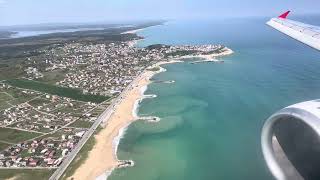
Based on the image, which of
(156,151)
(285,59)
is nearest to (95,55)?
(285,59)

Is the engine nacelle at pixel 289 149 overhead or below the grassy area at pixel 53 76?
overhead

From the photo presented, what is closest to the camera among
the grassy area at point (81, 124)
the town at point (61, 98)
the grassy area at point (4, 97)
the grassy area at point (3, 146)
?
the town at point (61, 98)

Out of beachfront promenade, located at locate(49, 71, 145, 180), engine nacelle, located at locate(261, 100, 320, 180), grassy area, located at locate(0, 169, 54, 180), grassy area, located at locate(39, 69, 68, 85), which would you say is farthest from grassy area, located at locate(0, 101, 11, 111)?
engine nacelle, located at locate(261, 100, 320, 180)

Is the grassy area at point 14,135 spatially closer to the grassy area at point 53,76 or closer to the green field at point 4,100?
the green field at point 4,100

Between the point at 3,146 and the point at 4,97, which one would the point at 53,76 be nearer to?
the point at 4,97

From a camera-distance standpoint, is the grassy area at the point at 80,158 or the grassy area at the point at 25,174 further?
the grassy area at the point at 80,158

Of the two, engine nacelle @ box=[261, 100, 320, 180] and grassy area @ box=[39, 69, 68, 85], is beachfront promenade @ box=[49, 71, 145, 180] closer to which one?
grassy area @ box=[39, 69, 68, 85]

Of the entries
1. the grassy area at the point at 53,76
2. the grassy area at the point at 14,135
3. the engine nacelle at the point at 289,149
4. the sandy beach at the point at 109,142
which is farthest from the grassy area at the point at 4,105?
the engine nacelle at the point at 289,149

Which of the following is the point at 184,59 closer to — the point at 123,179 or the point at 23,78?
the point at 23,78
